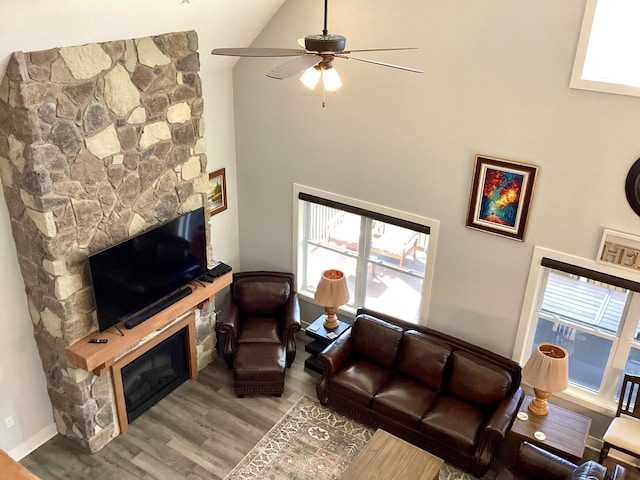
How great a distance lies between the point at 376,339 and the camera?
6.00m

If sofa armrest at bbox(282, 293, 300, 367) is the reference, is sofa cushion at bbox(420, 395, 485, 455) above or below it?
below

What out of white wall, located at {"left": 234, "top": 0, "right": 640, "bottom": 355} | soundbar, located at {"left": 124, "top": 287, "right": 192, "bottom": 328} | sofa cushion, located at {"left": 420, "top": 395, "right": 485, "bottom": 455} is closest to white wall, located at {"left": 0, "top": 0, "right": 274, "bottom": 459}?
white wall, located at {"left": 234, "top": 0, "right": 640, "bottom": 355}

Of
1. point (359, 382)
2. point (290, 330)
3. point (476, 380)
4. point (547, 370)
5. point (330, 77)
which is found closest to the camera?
point (330, 77)

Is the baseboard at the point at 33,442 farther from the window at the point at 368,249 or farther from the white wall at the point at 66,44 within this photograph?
the window at the point at 368,249

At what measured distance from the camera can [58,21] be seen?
3975 millimetres

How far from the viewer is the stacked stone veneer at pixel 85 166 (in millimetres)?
4305

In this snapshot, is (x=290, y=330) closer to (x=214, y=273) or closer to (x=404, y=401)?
(x=214, y=273)

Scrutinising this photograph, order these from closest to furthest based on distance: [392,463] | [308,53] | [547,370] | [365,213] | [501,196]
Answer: [308,53] < [392,463] < [547,370] < [501,196] < [365,213]

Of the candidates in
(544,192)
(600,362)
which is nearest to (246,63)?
(544,192)

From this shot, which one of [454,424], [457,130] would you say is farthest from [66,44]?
[454,424]

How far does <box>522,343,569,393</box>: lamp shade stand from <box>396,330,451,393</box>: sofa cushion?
2.80 feet

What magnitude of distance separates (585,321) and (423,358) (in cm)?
155

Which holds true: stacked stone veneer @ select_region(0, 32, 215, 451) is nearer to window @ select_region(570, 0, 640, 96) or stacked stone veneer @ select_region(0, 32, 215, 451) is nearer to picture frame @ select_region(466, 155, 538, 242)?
picture frame @ select_region(466, 155, 538, 242)

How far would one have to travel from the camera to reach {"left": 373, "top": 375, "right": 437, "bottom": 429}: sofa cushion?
5449mm
